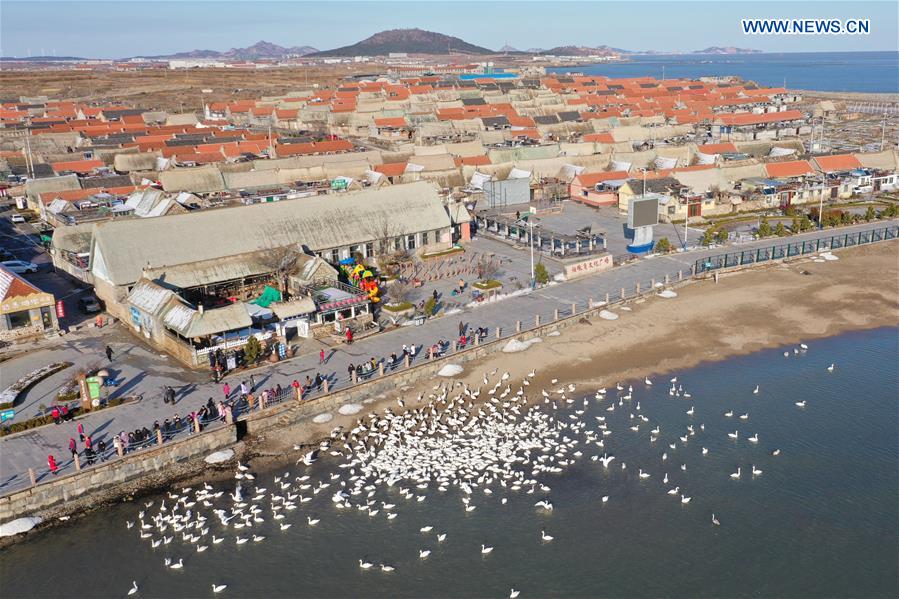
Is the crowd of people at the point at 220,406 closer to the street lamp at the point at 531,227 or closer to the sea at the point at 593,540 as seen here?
the sea at the point at 593,540

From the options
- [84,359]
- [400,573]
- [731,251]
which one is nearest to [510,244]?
[731,251]

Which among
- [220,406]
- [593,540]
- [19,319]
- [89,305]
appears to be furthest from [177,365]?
[593,540]

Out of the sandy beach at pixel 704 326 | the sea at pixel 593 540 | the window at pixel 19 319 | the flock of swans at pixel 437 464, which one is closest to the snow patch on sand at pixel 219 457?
the flock of swans at pixel 437 464

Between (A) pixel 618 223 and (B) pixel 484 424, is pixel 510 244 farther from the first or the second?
(B) pixel 484 424

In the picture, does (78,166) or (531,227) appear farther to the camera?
(78,166)

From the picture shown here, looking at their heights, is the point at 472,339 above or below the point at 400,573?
above

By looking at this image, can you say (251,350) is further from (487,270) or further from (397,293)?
(487,270)

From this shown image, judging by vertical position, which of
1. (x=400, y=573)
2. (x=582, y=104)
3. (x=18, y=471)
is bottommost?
(x=400, y=573)

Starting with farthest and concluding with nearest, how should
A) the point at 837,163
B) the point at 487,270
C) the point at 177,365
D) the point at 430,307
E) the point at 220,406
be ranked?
the point at 837,163 → the point at 487,270 → the point at 430,307 → the point at 177,365 → the point at 220,406
